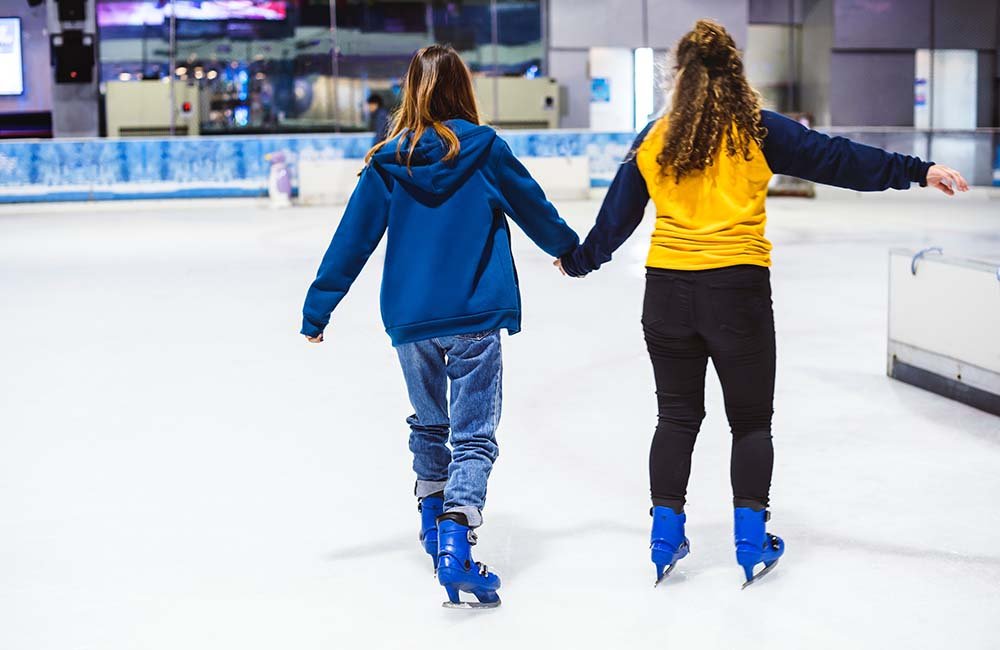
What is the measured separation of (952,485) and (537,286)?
16.3 feet

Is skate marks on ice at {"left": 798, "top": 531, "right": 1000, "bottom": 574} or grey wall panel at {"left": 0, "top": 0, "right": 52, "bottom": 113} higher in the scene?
grey wall panel at {"left": 0, "top": 0, "right": 52, "bottom": 113}

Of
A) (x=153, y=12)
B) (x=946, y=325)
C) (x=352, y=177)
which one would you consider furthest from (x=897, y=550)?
(x=153, y=12)

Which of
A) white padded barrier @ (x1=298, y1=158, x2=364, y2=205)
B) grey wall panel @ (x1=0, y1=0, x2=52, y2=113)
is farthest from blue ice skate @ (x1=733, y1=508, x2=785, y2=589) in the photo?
grey wall panel @ (x1=0, y1=0, x2=52, y2=113)

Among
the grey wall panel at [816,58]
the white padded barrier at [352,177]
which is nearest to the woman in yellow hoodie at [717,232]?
the white padded barrier at [352,177]

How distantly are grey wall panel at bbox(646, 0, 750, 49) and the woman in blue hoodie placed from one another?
62.3ft

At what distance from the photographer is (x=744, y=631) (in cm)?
253

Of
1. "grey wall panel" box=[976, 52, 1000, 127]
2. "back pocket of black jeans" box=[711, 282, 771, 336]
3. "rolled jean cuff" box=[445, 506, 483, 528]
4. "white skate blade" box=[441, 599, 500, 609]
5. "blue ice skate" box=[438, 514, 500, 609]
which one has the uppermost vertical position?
"grey wall panel" box=[976, 52, 1000, 127]

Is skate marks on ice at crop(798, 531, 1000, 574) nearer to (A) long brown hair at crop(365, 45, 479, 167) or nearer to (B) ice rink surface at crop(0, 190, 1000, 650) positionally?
(B) ice rink surface at crop(0, 190, 1000, 650)

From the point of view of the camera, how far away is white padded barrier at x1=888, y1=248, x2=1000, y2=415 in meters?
4.38

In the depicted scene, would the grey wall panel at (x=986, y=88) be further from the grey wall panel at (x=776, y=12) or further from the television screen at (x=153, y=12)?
the television screen at (x=153, y=12)

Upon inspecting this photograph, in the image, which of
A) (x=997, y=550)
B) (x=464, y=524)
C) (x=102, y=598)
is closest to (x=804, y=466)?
(x=997, y=550)

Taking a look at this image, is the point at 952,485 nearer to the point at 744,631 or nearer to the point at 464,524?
the point at 744,631

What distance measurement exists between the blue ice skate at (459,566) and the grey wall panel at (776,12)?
2036cm

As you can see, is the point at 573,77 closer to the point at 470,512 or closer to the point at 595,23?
the point at 595,23
